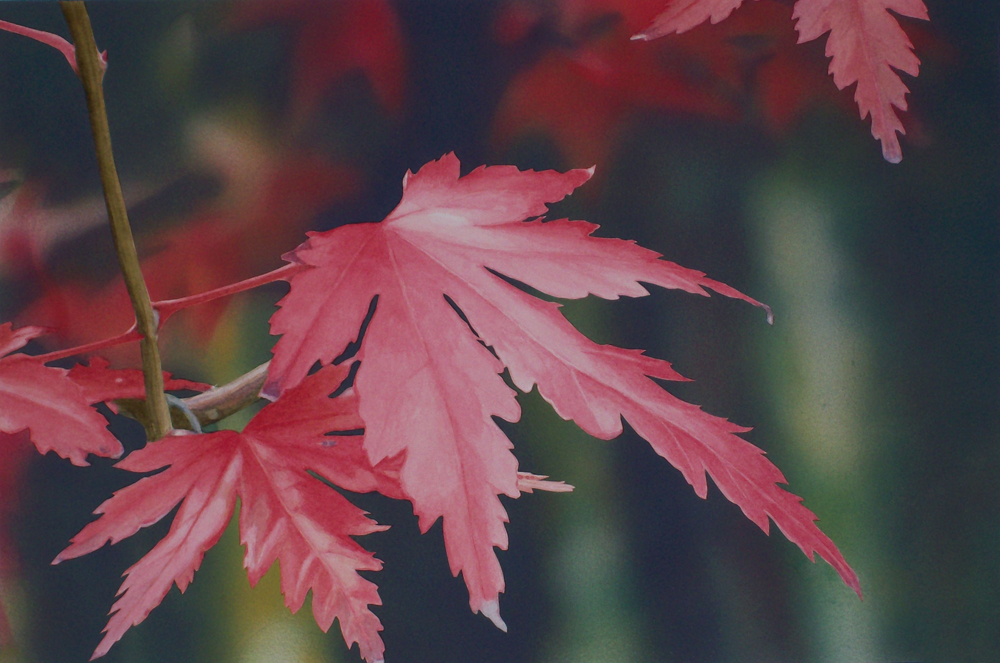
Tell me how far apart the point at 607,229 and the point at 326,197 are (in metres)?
0.29

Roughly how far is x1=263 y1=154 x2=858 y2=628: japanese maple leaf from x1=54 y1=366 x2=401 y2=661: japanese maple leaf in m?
0.07

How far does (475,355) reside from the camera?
0.45 meters

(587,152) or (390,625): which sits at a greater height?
(587,152)

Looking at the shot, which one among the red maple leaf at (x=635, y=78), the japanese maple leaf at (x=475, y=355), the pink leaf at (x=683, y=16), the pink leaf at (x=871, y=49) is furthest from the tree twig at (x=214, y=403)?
the pink leaf at (x=871, y=49)

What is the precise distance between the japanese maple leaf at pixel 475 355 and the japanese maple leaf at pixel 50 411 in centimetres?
22

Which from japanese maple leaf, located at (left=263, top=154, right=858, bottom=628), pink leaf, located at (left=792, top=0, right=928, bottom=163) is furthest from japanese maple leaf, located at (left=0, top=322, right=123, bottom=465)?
pink leaf, located at (left=792, top=0, right=928, bottom=163)

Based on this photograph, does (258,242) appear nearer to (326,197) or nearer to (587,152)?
(326,197)

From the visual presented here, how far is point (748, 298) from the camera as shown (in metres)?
0.62

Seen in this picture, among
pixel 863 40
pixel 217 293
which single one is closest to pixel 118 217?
pixel 217 293

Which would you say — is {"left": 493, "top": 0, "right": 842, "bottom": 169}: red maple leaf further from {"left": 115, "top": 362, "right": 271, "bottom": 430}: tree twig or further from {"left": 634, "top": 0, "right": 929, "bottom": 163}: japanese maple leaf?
{"left": 115, "top": 362, "right": 271, "bottom": 430}: tree twig

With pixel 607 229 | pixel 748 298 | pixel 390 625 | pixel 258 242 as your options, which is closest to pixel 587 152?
pixel 607 229

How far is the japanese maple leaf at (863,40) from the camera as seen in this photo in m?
0.65

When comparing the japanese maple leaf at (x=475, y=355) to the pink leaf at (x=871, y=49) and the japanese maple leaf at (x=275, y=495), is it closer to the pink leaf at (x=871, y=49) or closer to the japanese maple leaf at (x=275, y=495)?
the japanese maple leaf at (x=275, y=495)

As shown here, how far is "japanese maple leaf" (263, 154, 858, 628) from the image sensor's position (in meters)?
0.44
